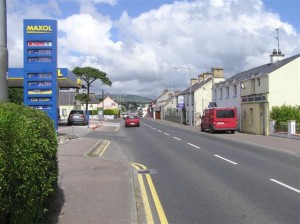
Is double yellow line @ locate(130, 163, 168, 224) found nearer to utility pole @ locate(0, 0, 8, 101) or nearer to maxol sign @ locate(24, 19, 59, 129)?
utility pole @ locate(0, 0, 8, 101)

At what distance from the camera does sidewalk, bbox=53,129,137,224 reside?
677 cm

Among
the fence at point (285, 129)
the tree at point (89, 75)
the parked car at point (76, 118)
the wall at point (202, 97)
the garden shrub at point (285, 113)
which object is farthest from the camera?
the tree at point (89, 75)

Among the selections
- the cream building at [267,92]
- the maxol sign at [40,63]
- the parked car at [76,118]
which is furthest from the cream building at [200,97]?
the maxol sign at [40,63]

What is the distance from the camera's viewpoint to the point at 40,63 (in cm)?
2178

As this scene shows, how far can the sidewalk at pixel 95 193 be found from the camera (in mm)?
6768

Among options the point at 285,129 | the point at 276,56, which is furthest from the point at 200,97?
the point at 285,129

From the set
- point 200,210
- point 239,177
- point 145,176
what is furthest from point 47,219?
point 239,177

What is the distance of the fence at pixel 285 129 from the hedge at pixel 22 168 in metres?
25.4

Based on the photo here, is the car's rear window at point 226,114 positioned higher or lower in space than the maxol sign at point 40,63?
lower

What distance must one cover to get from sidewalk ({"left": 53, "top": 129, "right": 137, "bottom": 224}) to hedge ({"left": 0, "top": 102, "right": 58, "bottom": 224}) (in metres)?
1.40

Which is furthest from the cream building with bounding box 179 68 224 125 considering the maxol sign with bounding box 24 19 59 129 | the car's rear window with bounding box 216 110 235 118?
the maxol sign with bounding box 24 19 59 129

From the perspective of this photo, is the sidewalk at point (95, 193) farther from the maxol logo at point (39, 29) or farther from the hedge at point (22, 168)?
the maxol logo at point (39, 29)

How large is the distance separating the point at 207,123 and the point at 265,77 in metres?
7.22

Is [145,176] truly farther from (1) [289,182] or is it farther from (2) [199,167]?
(1) [289,182]
